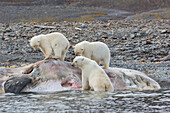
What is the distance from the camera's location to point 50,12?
58719 millimetres

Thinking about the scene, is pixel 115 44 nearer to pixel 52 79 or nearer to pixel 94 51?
pixel 94 51

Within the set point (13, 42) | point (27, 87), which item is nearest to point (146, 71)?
point (27, 87)

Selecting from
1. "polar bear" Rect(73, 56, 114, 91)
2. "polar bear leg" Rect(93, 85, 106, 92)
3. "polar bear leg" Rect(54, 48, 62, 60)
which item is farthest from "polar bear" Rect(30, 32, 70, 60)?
"polar bear leg" Rect(93, 85, 106, 92)

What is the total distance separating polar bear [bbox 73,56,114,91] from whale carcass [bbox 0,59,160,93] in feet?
1.96

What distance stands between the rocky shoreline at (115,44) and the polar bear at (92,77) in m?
5.93

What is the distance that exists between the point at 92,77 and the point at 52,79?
1612mm

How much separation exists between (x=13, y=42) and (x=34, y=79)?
48.8 ft

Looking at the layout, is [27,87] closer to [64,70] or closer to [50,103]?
[64,70]

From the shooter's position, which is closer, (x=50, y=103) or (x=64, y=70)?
(x=50, y=103)

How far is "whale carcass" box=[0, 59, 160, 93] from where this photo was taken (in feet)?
42.6

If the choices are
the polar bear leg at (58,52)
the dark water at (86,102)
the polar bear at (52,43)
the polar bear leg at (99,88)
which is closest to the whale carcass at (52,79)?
the polar bear leg at (58,52)

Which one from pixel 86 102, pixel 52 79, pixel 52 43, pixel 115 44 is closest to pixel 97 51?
pixel 52 43

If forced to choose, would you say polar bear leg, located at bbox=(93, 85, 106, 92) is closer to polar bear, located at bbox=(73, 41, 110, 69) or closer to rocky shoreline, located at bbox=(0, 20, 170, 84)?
polar bear, located at bbox=(73, 41, 110, 69)

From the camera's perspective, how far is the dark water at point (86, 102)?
9633mm
